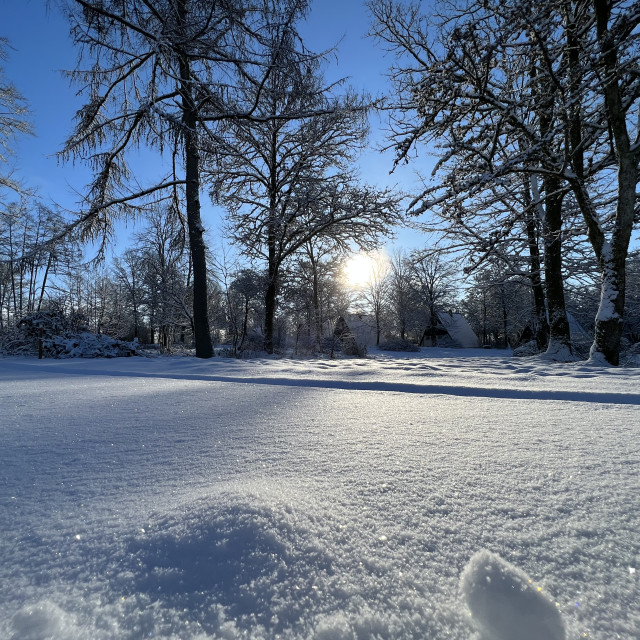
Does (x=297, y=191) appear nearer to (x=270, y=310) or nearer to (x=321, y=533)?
(x=270, y=310)

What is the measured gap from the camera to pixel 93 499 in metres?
0.68

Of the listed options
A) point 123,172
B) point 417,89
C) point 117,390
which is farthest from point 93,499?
point 123,172

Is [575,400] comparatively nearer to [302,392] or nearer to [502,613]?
[302,392]

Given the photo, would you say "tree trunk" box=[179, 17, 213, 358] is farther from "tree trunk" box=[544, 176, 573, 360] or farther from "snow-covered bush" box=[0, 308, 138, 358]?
"tree trunk" box=[544, 176, 573, 360]

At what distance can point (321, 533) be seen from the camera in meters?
0.55

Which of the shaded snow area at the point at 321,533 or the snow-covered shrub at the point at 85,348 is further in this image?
the snow-covered shrub at the point at 85,348

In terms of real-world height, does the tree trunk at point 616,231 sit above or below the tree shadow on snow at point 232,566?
above

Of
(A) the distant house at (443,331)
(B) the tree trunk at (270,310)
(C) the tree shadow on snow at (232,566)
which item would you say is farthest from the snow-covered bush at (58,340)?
(A) the distant house at (443,331)

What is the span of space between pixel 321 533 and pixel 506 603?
29 centimetres

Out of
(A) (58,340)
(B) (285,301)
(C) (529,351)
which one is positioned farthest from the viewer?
(B) (285,301)

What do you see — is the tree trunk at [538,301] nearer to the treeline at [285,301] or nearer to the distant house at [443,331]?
the treeline at [285,301]

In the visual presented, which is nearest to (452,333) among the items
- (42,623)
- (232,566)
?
(232,566)

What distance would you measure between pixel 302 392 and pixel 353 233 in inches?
275

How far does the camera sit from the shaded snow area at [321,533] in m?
0.40
